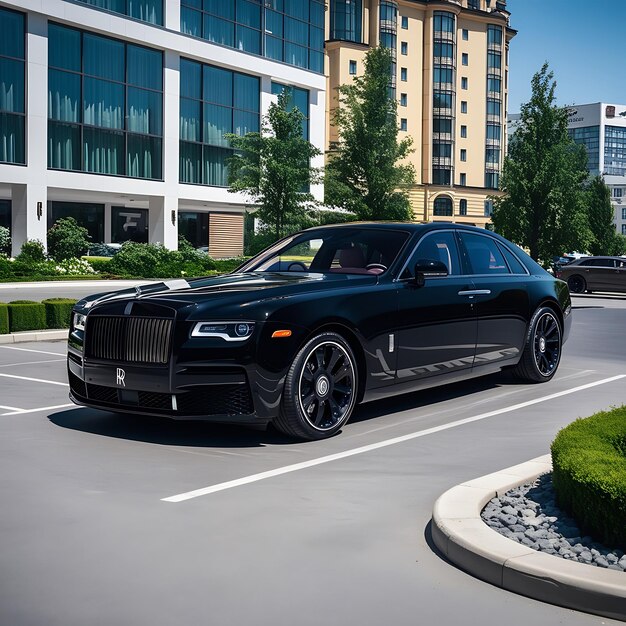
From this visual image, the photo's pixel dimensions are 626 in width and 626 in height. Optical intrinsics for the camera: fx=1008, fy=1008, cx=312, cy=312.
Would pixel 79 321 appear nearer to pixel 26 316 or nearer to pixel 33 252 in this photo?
pixel 26 316

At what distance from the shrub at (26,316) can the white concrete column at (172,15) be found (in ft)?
113

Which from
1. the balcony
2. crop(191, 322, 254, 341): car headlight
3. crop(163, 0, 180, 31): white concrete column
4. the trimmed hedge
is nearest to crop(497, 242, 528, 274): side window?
crop(191, 322, 254, 341): car headlight

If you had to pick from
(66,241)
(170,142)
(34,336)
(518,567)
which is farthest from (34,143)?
(518,567)

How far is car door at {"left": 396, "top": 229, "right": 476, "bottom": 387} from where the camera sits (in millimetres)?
8438

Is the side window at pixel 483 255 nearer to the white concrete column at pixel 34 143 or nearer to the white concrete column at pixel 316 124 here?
the white concrete column at pixel 34 143

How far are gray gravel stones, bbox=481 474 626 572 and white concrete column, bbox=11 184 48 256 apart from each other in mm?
39076

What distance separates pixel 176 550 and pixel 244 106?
163 feet

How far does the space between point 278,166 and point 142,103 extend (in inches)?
434

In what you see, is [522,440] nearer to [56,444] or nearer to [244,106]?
[56,444]

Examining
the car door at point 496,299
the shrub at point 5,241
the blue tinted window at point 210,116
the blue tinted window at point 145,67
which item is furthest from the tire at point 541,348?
the blue tinted window at point 210,116

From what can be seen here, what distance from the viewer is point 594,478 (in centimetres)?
460

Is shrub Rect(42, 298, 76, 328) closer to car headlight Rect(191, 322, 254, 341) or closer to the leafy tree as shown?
car headlight Rect(191, 322, 254, 341)

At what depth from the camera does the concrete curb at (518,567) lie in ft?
12.8

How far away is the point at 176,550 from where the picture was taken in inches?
187
